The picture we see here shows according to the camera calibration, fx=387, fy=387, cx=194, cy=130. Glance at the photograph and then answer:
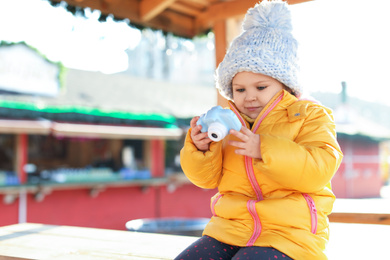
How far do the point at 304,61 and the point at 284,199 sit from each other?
2.33ft

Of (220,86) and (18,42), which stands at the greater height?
(18,42)

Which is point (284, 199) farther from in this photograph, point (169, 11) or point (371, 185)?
point (371, 185)

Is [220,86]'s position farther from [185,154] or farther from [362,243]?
[362,243]

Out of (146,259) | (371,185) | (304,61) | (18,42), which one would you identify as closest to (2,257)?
(146,259)

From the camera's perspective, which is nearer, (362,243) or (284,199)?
(284,199)

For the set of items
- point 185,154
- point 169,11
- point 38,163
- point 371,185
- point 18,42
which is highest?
point 18,42

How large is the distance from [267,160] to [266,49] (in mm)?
559

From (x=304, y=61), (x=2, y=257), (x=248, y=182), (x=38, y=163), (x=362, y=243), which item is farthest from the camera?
(x=38, y=163)

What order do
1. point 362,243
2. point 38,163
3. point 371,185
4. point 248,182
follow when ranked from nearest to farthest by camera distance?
point 248,182 → point 362,243 → point 38,163 → point 371,185

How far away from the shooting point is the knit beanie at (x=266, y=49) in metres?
1.69

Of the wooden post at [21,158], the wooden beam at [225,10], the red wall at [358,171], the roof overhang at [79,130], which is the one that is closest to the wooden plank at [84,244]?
the wooden beam at [225,10]

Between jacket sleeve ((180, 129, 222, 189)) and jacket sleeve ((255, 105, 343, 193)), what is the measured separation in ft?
0.77

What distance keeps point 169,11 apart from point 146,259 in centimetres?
276

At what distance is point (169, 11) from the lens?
3.97m
